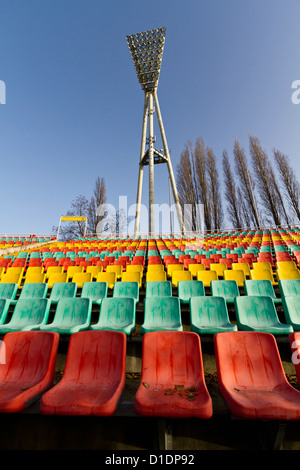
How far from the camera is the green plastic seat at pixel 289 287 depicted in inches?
155

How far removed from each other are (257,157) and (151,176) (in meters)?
13.7

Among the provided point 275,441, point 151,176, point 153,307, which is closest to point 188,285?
point 153,307

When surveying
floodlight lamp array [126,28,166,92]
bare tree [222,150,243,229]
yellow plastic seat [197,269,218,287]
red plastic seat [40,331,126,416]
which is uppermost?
floodlight lamp array [126,28,166,92]

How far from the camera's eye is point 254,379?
81.5 inches

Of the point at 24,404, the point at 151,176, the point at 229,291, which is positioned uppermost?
the point at 151,176

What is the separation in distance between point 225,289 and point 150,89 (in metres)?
27.1

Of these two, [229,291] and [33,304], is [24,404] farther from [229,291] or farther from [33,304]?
[229,291]

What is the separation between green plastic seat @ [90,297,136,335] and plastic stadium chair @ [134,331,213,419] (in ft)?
3.16

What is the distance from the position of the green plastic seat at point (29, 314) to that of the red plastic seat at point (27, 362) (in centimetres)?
74

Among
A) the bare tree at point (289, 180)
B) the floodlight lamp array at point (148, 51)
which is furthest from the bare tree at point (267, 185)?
the floodlight lamp array at point (148, 51)

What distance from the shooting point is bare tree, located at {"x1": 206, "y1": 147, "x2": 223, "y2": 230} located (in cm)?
2572

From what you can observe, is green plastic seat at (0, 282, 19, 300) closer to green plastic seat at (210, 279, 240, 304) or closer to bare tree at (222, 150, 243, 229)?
green plastic seat at (210, 279, 240, 304)

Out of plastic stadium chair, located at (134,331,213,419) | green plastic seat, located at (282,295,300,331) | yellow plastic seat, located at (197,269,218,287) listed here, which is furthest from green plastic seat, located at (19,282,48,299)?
green plastic seat, located at (282,295,300,331)

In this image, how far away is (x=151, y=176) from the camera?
22.4 m
